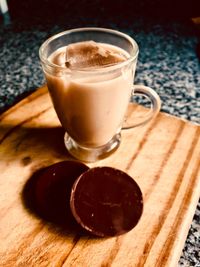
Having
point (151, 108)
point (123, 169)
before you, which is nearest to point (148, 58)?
point (151, 108)

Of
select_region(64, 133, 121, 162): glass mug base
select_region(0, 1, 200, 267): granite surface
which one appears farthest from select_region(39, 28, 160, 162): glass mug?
select_region(0, 1, 200, 267): granite surface

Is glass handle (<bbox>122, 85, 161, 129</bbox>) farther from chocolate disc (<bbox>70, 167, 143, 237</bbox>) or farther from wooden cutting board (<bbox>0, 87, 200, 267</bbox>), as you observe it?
chocolate disc (<bbox>70, 167, 143, 237</bbox>)

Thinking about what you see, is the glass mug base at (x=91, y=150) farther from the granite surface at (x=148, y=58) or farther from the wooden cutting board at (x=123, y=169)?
the granite surface at (x=148, y=58)

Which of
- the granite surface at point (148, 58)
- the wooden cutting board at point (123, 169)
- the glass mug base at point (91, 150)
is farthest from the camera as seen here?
the granite surface at point (148, 58)

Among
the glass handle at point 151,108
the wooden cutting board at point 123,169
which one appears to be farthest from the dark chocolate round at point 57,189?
the glass handle at point 151,108

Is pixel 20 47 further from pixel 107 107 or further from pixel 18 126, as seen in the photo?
pixel 107 107

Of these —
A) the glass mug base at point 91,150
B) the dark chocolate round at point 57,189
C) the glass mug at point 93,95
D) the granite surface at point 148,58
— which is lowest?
the granite surface at point 148,58

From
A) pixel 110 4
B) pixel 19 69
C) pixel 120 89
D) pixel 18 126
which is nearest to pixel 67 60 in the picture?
pixel 120 89
